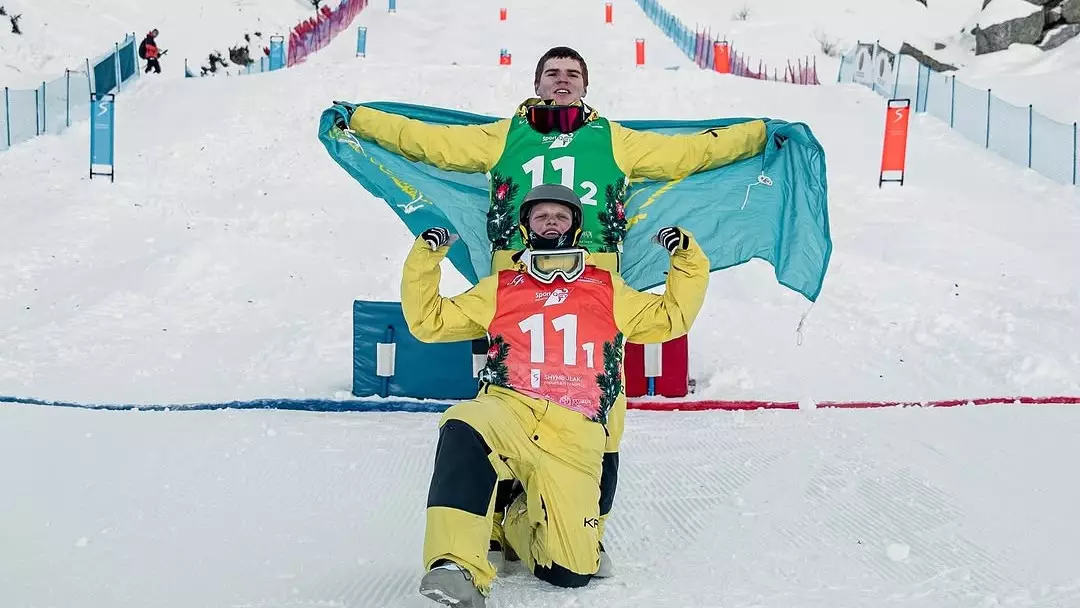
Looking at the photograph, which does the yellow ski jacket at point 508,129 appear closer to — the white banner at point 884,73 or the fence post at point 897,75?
the fence post at point 897,75

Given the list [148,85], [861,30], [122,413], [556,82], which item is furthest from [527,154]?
[861,30]

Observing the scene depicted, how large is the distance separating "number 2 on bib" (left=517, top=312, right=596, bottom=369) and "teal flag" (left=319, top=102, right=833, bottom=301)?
175 centimetres

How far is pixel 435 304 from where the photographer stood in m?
3.24

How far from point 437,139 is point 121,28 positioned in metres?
28.0

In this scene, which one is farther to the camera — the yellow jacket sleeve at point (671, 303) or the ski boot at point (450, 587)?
the yellow jacket sleeve at point (671, 303)

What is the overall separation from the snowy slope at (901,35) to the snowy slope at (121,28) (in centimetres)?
1589

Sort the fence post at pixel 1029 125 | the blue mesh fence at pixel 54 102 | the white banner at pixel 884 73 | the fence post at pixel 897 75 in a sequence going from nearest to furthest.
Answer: the fence post at pixel 1029 125, the blue mesh fence at pixel 54 102, the fence post at pixel 897 75, the white banner at pixel 884 73

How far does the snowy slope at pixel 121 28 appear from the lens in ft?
77.8

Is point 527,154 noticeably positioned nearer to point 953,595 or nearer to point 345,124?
point 345,124

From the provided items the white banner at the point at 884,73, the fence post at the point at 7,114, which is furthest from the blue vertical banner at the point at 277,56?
the white banner at the point at 884,73

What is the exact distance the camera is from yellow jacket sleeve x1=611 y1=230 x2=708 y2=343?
3.26 metres

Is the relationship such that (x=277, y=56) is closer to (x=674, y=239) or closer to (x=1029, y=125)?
(x=1029, y=125)

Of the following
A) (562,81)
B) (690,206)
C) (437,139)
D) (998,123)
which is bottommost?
(690,206)

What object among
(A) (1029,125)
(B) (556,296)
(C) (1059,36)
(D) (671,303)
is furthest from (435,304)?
(C) (1059,36)
